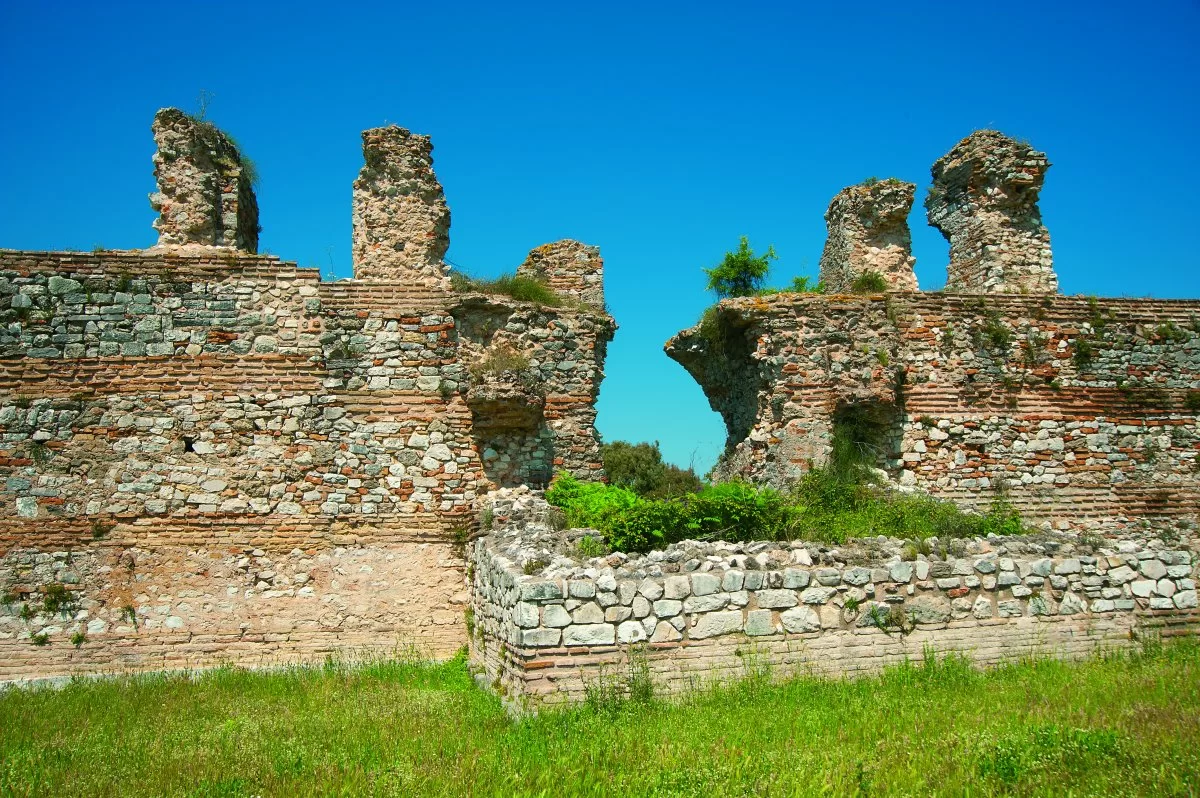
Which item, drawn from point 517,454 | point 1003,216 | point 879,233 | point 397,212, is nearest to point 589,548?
point 517,454

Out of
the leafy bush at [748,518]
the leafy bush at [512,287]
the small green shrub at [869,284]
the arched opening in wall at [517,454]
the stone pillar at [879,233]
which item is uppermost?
the stone pillar at [879,233]

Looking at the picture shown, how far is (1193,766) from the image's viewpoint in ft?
17.9

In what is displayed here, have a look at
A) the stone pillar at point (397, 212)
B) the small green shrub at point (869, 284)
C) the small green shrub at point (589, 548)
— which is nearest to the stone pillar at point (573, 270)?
the stone pillar at point (397, 212)

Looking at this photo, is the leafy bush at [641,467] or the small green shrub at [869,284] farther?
the leafy bush at [641,467]

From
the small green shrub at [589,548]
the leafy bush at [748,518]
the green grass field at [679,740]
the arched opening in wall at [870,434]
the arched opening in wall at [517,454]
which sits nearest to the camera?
the green grass field at [679,740]

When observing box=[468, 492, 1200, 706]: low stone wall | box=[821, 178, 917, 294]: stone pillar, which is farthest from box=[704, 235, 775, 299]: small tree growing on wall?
box=[468, 492, 1200, 706]: low stone wall

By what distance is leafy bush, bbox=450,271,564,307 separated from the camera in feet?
41.0

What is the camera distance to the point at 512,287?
12688mm

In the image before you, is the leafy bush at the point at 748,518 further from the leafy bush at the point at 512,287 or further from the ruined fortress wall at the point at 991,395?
the leafy bush at the point at 512,287

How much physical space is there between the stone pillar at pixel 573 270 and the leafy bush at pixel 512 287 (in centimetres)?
48

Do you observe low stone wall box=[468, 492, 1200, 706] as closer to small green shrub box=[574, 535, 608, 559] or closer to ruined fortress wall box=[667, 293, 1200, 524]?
small green shrub box=[574, 535, 608, 559]

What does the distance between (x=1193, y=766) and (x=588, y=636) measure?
438 centimetres

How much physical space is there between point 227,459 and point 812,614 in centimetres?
765

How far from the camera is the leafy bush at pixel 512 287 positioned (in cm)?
1249
